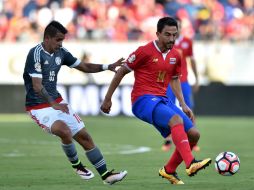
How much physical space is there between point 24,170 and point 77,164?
1.49m

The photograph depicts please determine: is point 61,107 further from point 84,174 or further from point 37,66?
point 84,174

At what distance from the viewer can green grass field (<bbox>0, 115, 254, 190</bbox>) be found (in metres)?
10.8

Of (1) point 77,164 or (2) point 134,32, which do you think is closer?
(1) point 77,164

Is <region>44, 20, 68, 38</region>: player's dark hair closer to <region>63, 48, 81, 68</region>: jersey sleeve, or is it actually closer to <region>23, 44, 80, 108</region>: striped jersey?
<region>23, 44, 80, 108</region>: striped jersey

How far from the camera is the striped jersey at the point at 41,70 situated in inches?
431

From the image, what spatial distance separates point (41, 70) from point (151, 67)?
4.46 feet

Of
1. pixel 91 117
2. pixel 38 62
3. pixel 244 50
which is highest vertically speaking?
pixel 38 62

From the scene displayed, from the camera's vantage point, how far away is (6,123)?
25438 mm

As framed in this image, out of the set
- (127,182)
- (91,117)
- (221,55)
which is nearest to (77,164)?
(127,182)

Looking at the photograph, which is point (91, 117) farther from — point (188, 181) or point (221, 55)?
point (188, 181)

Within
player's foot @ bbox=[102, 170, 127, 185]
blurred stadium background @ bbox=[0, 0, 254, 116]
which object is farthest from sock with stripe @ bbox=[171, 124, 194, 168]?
blurred stadium background @ bbox=[0, 0, 254, 116]

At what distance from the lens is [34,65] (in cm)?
1094

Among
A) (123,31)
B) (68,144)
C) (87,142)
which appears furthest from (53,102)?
(123,31)

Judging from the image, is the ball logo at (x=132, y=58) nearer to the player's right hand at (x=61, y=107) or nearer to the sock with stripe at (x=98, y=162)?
the player's right hand at (x=61, y=107)
